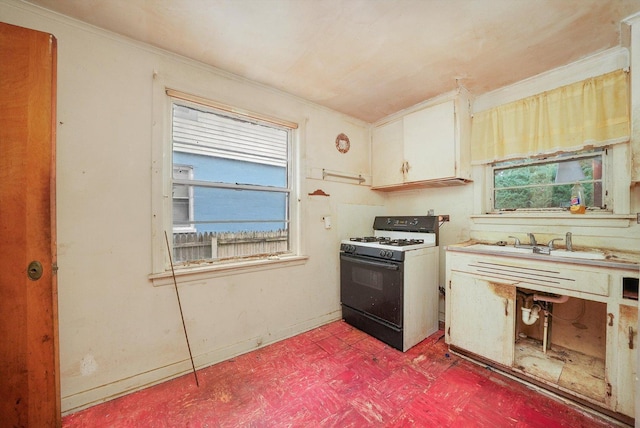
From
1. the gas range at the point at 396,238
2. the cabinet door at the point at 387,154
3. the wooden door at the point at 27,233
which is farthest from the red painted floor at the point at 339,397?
the cabinet door at the point at 387,154

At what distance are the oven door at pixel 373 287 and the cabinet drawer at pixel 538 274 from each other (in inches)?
23.7

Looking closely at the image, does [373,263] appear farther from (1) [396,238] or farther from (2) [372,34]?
(2) [372,34]

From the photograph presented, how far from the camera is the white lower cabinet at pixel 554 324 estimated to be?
1.43 m

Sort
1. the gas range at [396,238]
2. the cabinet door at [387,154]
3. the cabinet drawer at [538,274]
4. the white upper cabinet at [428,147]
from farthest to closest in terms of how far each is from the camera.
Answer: the cabinet door at [387,154], the white upper cabinet at [428,147], the gas range at [396,238], the cabinet drawer at [538,274]

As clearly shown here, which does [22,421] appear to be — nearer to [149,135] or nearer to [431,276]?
[149,135]

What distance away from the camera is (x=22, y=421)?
1.05 m

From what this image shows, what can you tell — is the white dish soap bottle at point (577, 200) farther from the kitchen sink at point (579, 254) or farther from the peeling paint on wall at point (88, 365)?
the peeling paint on wall at point (88, 365)

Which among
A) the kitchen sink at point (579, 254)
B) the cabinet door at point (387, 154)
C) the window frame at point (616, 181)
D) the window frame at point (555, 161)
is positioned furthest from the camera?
the cabinet door at point (387, 154)

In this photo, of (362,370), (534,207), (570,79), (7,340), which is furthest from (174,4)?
(534,207)

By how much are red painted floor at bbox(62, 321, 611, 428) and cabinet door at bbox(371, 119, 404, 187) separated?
1.98 metres

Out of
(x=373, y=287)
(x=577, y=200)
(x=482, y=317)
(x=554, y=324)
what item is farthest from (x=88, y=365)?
(x=577, y=200)

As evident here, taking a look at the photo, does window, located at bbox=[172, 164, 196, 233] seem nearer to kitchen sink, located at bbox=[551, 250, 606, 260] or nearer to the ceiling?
the ceiling

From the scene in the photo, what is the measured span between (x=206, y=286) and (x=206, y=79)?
5.93 feet

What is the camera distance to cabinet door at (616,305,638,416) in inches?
54.9
